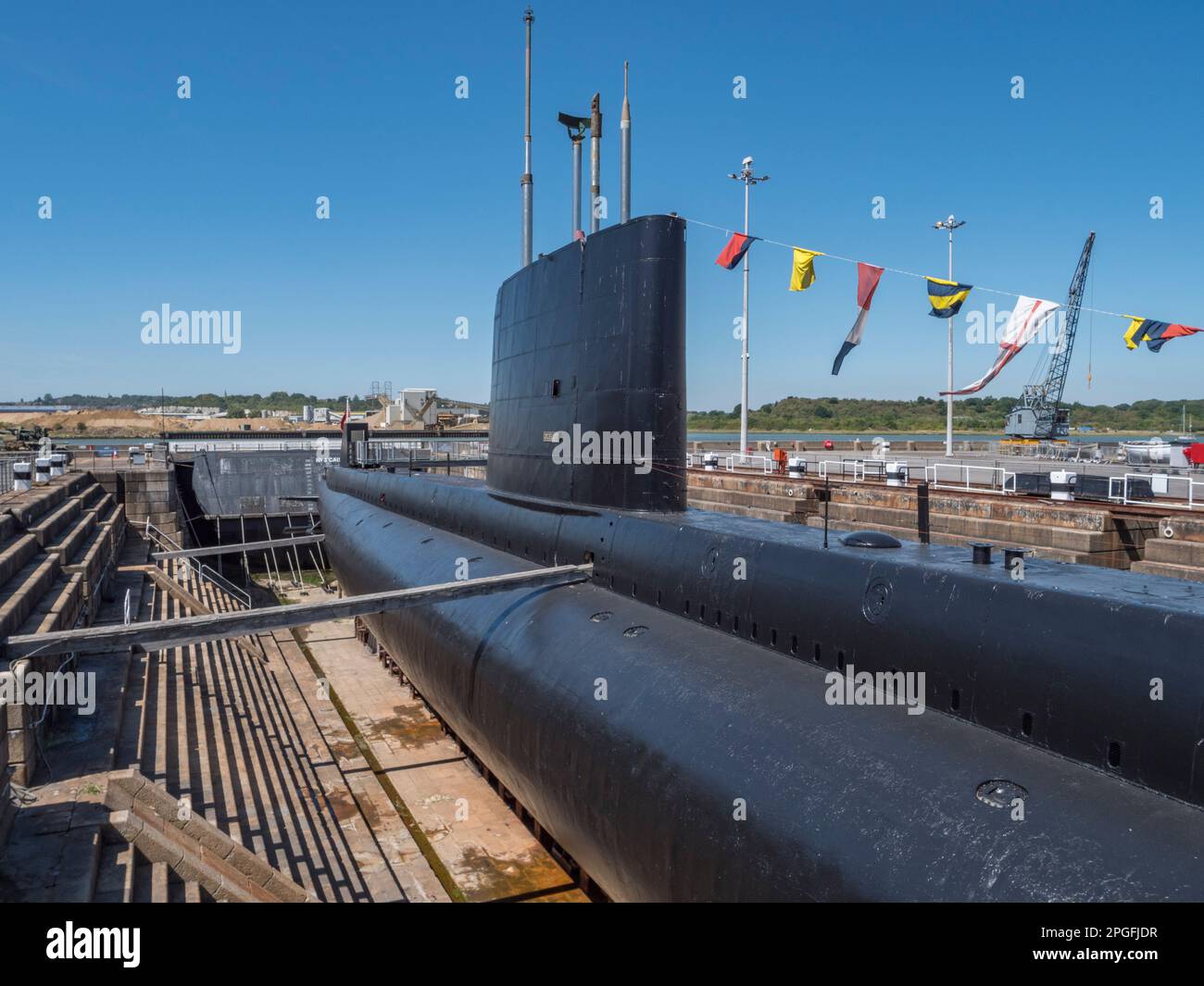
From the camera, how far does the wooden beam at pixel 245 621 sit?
845 centimetres

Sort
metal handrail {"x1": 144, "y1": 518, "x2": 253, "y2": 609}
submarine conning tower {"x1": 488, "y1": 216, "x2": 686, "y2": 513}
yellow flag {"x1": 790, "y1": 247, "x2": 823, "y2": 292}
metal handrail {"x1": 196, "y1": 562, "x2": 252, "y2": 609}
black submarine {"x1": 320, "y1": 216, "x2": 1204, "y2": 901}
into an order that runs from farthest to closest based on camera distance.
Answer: metal handrail {"x1": 196, "y1": 562, "x2": 252, "y2": 609}
metal handrail {"x1": 144, "y1": 518, "x2": 253, "y2": 609}
yellow flag {"x1": 790, "y1": 247, "x2": 823, "y2": 292}
submarine conning tower {"x1": 488, "y1": 216, "x2": 686, "y2": 513}
black submarine {"x1": 320, "y1": 216, "x2": 1204, "y2": 901}

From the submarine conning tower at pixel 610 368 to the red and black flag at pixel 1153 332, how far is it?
7.90m

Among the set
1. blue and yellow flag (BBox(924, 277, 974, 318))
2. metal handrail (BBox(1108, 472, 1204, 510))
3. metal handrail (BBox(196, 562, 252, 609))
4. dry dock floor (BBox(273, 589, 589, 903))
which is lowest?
dry dock floor (BBox(273, 589, 589, 903))

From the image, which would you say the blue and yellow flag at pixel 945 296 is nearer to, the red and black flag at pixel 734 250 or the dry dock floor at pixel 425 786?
the red and black flag at pixel 734 250

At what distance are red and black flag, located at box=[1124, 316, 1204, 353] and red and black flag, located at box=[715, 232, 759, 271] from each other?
655 centimetres

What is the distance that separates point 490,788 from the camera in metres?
12.3

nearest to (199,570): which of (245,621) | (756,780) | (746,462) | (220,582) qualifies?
(220,582)

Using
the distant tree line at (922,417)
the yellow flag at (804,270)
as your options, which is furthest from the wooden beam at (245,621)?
the distant tree line at (922,417)

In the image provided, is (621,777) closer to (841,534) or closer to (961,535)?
(841,534)

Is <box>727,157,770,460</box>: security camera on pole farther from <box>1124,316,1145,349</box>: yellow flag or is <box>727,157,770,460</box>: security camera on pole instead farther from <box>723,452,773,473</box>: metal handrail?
<box>1124,316,1145,349</box>: yellow flag

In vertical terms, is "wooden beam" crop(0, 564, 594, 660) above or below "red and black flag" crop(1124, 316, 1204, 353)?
below

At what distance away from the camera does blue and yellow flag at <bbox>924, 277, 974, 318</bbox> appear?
14961mm

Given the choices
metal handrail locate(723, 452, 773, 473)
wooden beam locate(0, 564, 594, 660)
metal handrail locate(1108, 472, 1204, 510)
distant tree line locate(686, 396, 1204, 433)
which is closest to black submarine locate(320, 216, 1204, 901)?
wooden beam locate(0, 564, 594, 660)

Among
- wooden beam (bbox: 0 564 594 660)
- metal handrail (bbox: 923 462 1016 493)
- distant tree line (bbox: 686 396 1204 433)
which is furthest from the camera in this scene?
distant tree line (bbox: 686 396 1204 433)
